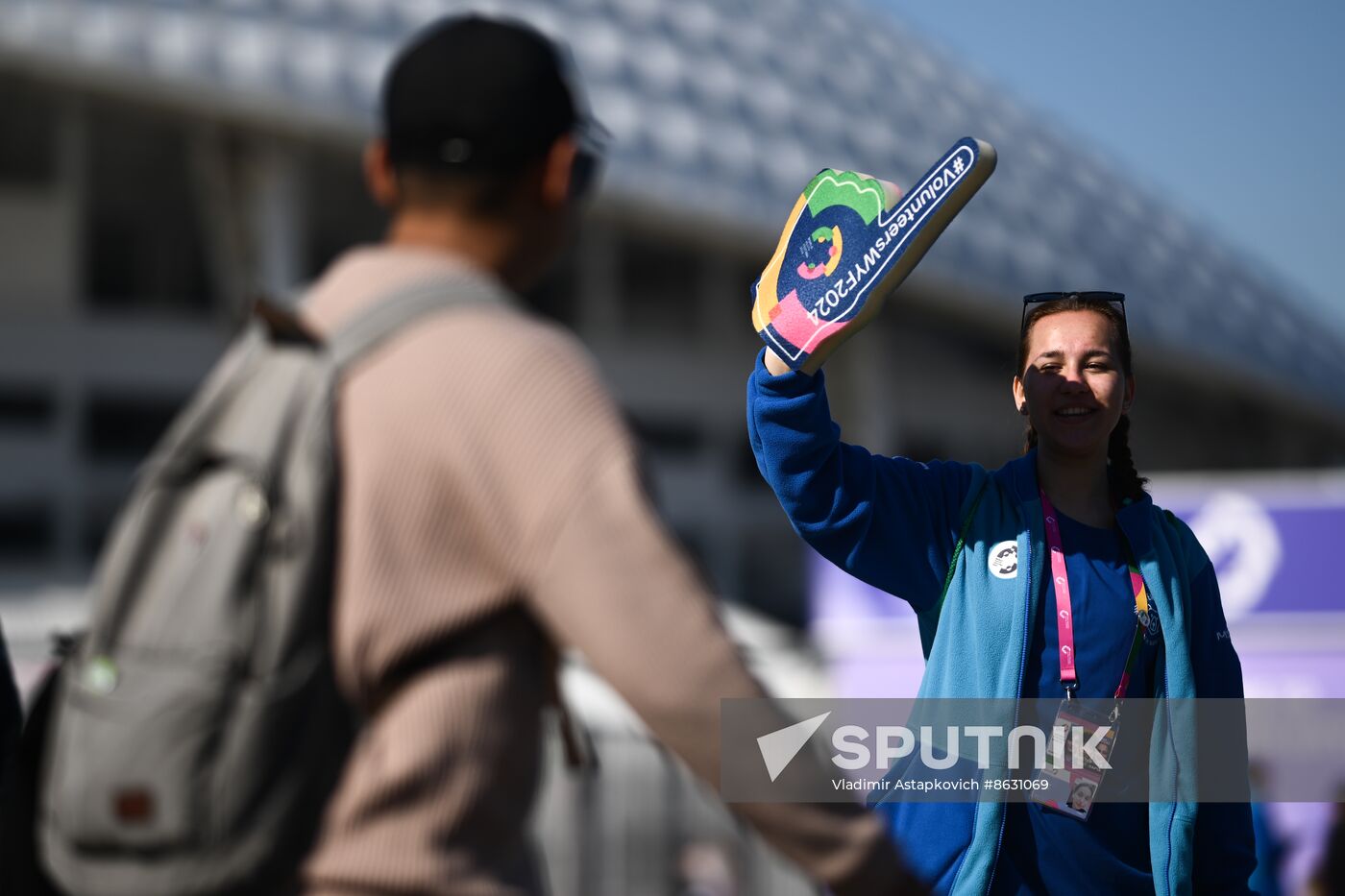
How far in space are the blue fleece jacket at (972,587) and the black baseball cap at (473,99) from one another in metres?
0.68

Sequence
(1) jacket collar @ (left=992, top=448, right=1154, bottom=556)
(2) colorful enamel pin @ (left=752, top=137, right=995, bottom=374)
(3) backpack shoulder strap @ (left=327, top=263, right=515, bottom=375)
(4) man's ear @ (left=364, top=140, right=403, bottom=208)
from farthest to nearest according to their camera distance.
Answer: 1. (1) jacket collar @ (left=992, top=448, right=1154, bottom=556)
2. (2) colorful enamel pin @ (left=752, top=137, right=995, bottom=374)
3. (4) man's ear @ (left=364, top=140, right=403, bottom=208)
4. (3) backpack shoulder strap @ (left=327, top=263, right=515, bottom=375)

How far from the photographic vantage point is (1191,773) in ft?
6.97

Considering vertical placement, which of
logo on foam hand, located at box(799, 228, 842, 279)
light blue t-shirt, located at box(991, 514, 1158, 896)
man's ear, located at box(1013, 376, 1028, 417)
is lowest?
light blue t-shirt, located at box(991, 514, 1158, 896)

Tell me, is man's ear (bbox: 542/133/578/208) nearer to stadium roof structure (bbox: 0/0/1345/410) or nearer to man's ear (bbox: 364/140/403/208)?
man's ear (bbox: 364/140/403/208)

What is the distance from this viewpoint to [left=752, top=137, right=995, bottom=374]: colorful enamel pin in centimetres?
197

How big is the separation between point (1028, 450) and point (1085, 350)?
0.64 ft

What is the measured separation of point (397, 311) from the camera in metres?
1.40

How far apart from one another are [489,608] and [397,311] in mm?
274

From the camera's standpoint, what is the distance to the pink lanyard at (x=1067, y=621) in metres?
2.11


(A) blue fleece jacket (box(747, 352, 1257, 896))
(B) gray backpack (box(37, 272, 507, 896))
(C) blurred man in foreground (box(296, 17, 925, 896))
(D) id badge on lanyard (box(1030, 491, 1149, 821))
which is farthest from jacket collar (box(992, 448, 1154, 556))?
(B) gray backpack (box(37, 272, 507, 896))

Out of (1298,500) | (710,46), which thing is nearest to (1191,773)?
(1298,500)

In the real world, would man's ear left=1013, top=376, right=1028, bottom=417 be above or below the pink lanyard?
above

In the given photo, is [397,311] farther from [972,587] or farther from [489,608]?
[972,587]

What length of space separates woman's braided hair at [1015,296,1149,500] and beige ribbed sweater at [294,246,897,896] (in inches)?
43.7
